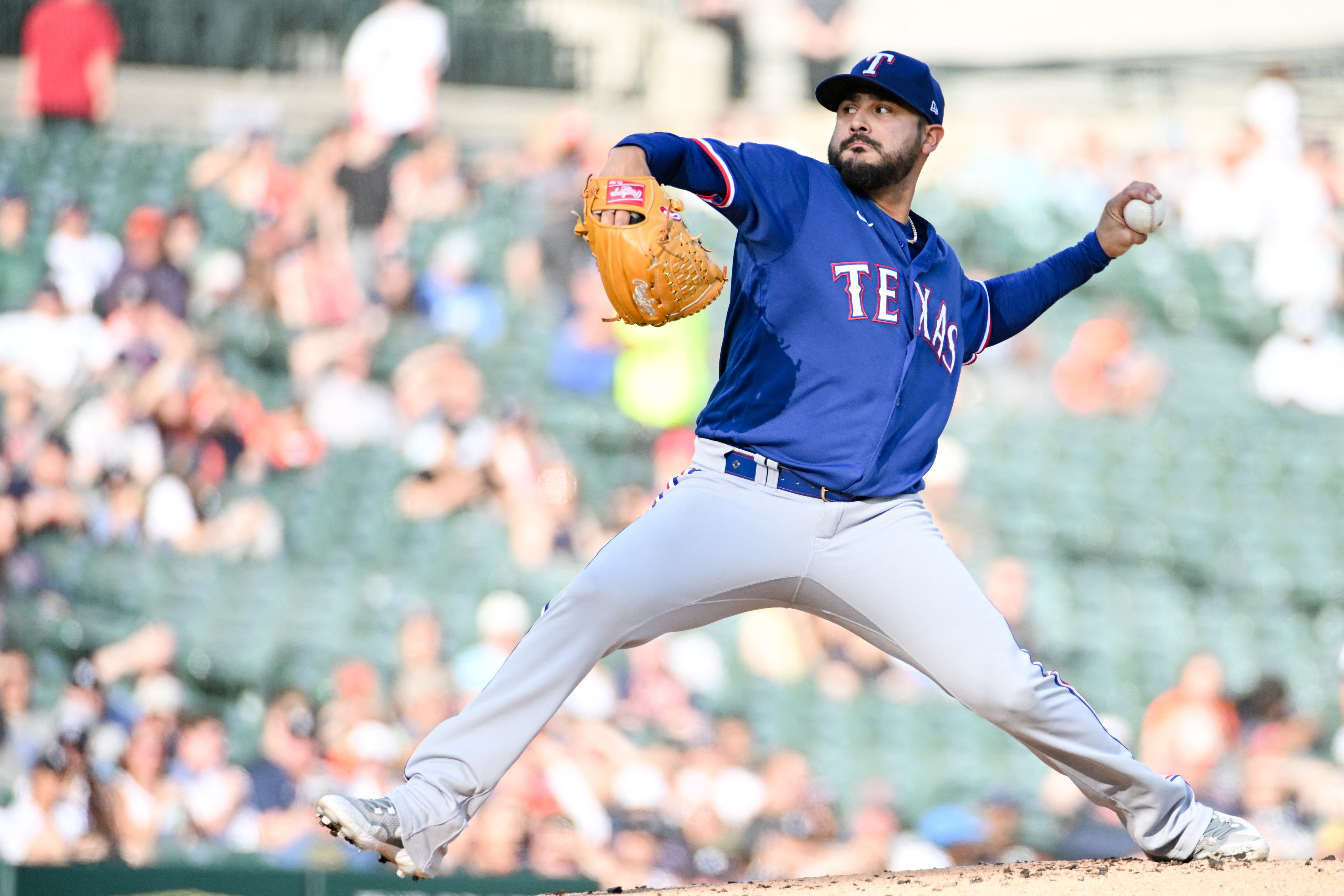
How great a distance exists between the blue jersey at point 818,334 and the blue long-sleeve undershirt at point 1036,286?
40cm

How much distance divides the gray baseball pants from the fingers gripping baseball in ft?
2.76

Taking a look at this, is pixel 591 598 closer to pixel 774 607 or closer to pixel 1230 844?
pixel 774 607

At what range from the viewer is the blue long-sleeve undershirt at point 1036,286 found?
115 inches

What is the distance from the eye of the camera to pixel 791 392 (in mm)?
2447

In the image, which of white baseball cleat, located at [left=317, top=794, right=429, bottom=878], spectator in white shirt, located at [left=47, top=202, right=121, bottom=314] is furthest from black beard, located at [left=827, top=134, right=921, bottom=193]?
spectator in white shirt, located at [left=47, top=202, right=121, bottom=314]

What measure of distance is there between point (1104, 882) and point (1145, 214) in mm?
1385

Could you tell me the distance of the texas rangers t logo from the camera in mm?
2525

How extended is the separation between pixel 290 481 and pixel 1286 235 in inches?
225

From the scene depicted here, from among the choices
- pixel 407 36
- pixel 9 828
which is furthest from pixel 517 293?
pixel 9 828

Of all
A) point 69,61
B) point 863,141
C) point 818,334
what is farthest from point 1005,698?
point 69,61

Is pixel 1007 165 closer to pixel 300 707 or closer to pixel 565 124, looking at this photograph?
pixel 565 124

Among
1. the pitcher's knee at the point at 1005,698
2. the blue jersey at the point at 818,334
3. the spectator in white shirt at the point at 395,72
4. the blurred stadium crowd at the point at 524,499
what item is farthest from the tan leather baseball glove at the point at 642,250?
the spectator in white shirt at the point at 395,72

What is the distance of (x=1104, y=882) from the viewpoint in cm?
235

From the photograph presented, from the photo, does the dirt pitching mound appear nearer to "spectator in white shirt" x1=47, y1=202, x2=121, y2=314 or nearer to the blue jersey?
the blue jersey
